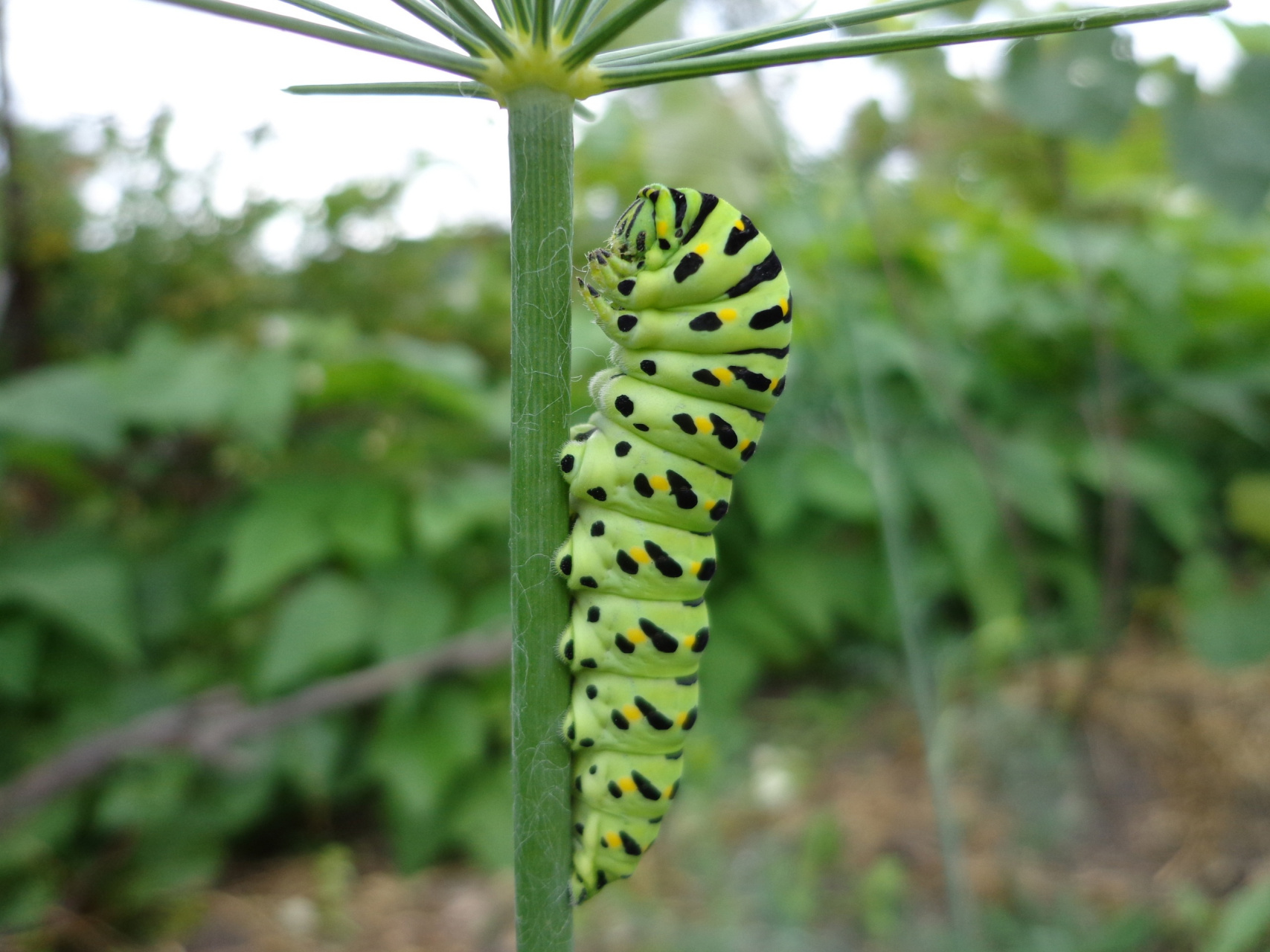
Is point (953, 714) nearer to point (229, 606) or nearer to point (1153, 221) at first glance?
point (229, 606)

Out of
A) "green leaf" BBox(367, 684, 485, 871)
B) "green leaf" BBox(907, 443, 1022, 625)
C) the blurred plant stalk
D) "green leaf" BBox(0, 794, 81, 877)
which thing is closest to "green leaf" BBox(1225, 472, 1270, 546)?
"green leaf" BBox(907, 443, 1022, 625)

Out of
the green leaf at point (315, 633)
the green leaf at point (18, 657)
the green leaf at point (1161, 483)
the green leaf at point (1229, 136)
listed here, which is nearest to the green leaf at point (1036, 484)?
the green leaf at point (1161, 483)

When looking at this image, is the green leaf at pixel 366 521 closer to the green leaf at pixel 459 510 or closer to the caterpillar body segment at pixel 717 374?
the green leaf at pixel 459 510

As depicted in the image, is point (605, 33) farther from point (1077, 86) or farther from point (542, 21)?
point (1077, 86)

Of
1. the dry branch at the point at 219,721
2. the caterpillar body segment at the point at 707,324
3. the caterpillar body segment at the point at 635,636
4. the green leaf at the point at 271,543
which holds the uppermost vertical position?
the caterpillar body segment at the point at 707,324

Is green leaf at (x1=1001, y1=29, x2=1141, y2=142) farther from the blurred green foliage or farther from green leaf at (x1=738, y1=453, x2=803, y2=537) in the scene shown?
green leaf at (x1=738, y1=453, x2=803, y2=537)

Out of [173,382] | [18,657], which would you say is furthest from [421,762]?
[173,382]
